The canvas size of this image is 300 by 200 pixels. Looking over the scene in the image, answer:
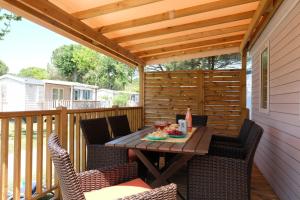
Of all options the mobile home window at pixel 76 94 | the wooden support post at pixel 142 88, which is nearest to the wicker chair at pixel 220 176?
the wooden support post at pixel 142 88

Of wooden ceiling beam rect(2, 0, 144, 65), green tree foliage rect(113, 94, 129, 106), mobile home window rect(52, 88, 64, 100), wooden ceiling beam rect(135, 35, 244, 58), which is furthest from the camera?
green tree foliage rect(113, 94, 129, 106)

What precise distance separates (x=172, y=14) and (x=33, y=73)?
3211cm

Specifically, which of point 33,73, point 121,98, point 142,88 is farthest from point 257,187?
point 33,73

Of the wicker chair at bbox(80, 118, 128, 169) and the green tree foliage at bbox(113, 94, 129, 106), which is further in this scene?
the green tree foliage at bbox(113, 94, 129, 106)

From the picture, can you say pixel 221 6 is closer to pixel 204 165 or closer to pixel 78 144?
pixel 204 165

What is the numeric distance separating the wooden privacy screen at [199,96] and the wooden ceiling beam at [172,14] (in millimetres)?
2842

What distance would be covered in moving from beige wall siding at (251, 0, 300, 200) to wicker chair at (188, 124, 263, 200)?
614 mm

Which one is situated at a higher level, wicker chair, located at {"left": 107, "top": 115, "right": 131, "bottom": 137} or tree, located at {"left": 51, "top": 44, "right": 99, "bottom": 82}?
tree, located at {"left": 51, "top": 44, "right": 99, "bottom": 82}

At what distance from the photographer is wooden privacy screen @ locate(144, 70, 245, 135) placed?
598cm

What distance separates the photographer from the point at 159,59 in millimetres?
6477

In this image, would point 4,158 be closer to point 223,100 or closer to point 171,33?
point 171,33

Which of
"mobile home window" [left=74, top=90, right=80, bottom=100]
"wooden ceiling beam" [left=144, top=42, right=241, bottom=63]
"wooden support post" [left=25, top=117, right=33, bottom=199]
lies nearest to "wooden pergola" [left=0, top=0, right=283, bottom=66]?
"wooden ceiling beam" [left=144, top=42, right=241, bottom=63]

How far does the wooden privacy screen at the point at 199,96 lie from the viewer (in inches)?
235

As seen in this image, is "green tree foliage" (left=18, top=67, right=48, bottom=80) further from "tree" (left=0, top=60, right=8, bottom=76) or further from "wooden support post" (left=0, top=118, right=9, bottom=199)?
"wooden support post" (left=0, top=118, right=9, bottom=199)
